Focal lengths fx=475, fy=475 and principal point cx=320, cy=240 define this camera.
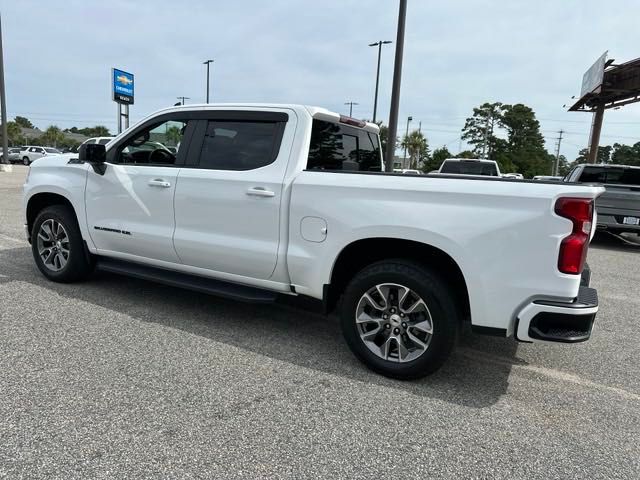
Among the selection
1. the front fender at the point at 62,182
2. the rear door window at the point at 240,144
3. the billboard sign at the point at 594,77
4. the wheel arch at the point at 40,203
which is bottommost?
the wheel arch at the point at 40,203

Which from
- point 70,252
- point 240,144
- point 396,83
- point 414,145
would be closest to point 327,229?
point 240,144

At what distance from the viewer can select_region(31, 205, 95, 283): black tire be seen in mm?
4887

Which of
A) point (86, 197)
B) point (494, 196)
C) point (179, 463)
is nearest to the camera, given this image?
point (179, 463)

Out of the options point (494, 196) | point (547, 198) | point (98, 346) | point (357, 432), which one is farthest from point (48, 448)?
point (547, 198)

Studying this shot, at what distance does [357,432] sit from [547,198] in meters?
1.71

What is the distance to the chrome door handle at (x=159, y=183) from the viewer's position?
416cm

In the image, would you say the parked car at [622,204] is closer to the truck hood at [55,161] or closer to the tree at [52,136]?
the truck hood at [55,161]

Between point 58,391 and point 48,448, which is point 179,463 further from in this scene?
point 58,391

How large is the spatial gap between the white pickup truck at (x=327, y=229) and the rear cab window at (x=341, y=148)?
18mm

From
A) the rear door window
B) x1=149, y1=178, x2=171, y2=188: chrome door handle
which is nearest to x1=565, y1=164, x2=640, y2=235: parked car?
the rear door window

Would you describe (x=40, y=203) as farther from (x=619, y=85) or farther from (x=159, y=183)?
(x=619, y=85)

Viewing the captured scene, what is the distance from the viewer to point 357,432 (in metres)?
2.65

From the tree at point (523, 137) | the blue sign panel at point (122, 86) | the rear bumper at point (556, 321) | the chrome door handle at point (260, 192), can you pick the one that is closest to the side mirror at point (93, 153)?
the chrome door handle at point (260, 192)

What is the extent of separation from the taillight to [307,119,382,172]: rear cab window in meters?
1.88
